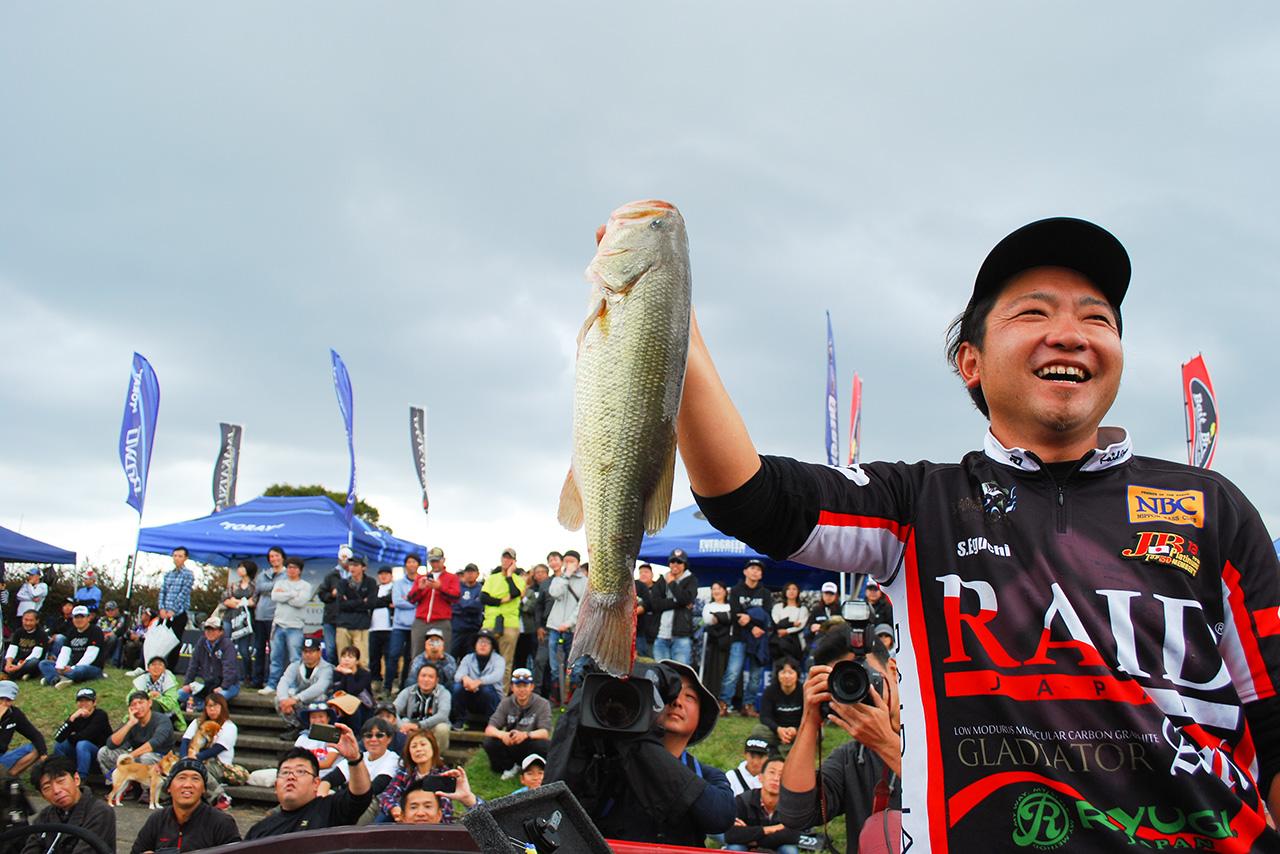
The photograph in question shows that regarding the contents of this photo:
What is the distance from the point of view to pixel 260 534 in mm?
18250

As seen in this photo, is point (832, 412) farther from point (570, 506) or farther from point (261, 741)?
point (570, 506)

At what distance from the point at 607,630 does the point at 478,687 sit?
12.6 meters

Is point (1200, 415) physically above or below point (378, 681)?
above

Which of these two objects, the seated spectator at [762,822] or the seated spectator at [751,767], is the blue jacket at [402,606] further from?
the seated spectator at [762,822]

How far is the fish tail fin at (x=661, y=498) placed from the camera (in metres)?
1.95

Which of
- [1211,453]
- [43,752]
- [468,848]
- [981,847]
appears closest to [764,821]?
[468,848]

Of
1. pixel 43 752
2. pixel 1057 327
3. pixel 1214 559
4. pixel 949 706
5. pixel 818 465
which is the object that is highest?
pixel 1057 327

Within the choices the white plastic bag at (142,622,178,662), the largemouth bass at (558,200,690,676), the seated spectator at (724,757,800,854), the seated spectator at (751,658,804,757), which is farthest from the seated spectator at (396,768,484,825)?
the white plastic bag at (142,622,178,662)

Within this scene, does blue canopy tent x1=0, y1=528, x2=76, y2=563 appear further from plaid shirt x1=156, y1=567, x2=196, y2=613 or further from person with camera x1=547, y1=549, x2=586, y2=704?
person with camera x1=547, y1=549, x2=586, y2=704

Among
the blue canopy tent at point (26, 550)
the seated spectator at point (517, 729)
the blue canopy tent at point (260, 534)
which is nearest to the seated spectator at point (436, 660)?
the seated spectator at point (517, 729)

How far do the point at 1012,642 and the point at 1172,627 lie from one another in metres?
0.29

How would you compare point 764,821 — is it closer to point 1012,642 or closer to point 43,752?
point 1012,642

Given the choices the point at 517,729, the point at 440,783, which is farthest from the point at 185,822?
the point at 517,729

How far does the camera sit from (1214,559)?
184 centimetres
